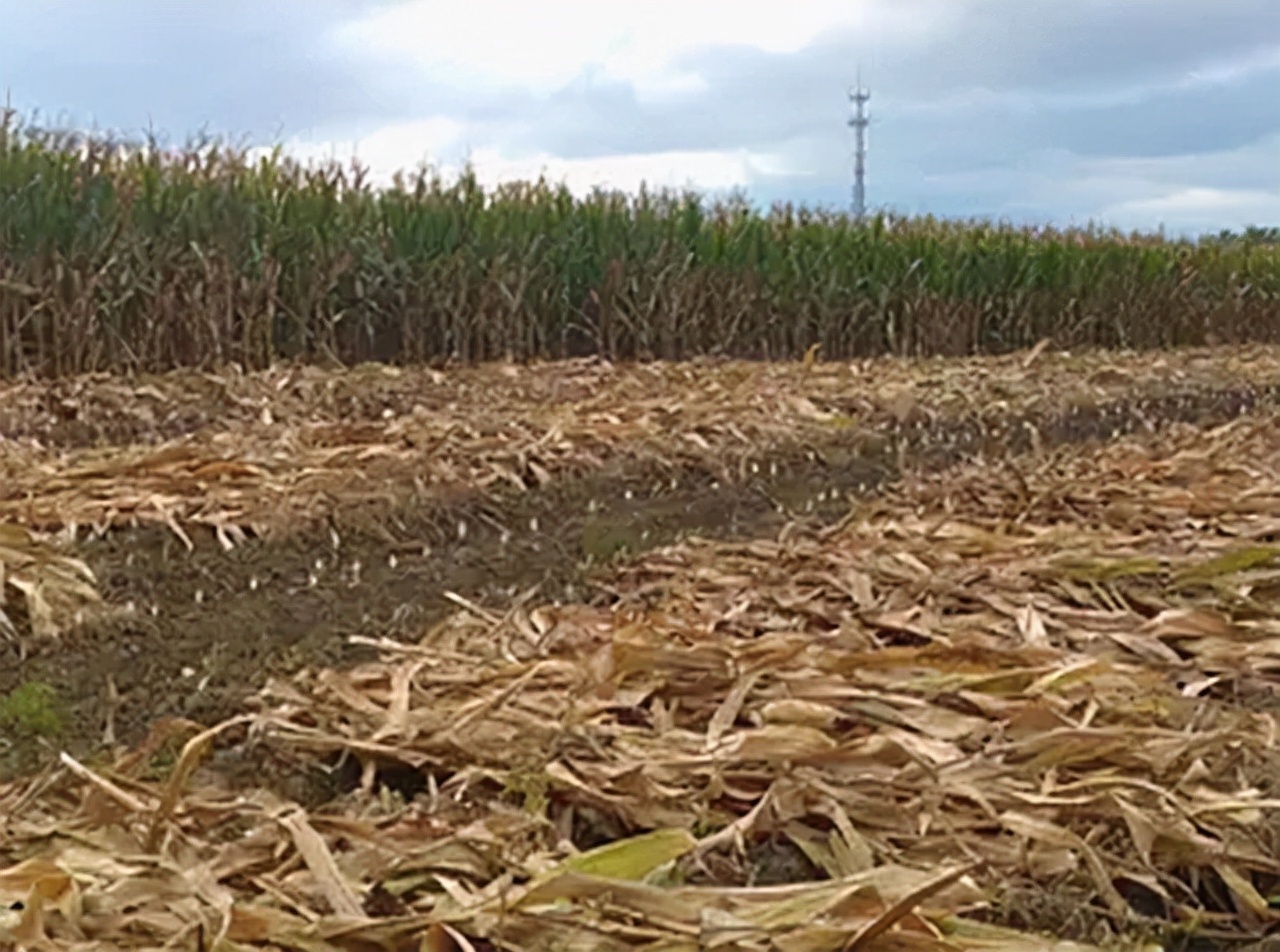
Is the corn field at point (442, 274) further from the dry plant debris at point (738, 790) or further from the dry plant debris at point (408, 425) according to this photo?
the dry plant debris at point (738, 790)

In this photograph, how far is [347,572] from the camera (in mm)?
3949

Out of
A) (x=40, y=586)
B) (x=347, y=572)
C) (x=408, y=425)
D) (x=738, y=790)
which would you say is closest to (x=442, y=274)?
(x=408, y=425)

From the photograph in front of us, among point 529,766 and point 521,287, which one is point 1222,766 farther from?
point 521,287

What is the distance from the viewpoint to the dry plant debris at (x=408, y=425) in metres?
4.35

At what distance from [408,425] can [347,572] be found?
167 centimetres

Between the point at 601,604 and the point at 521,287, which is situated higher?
the point at 521,287

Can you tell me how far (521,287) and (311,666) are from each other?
248 inches

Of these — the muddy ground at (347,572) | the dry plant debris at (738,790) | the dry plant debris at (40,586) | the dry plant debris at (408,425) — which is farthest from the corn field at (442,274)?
the dry plant debris at (738,790)

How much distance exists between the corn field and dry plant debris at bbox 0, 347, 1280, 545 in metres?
0.63

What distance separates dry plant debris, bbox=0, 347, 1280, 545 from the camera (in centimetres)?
435

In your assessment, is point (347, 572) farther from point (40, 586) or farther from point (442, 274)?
point (442, 274)

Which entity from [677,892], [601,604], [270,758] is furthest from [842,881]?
[601,604]

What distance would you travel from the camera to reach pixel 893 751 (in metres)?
2.15

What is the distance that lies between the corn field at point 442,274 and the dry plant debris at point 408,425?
634 mm
